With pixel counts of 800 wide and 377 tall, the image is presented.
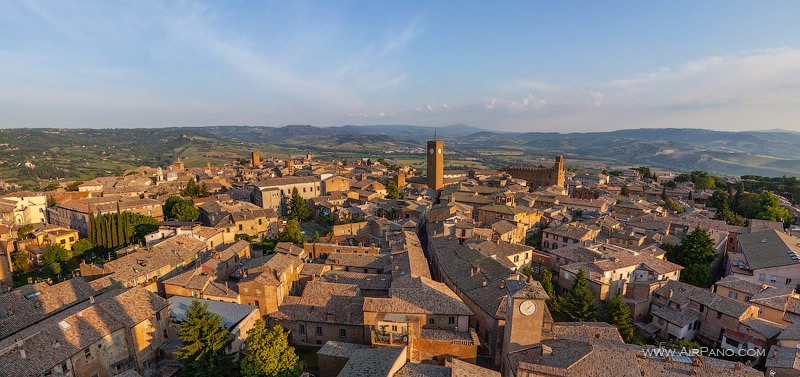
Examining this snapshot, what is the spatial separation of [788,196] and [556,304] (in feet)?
312

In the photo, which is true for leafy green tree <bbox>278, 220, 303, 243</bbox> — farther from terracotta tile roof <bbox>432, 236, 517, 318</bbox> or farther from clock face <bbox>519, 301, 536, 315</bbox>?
clock face <bbox>519, 301, 536, 315</bbox>

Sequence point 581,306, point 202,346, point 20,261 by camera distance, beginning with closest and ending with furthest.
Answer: point 202,346, point 581,306, point 20,261

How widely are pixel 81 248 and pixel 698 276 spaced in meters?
71.3

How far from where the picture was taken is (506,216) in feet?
186

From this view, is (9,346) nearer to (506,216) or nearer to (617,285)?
(617,285)

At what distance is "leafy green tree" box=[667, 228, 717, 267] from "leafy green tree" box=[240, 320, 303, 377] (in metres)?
46.4

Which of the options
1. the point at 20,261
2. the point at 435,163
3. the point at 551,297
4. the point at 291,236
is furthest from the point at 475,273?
Answer: the point at 20,261

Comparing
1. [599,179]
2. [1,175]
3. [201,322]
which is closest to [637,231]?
[201,322]

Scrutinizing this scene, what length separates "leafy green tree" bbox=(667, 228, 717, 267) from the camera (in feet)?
148

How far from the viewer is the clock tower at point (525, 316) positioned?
898 inches

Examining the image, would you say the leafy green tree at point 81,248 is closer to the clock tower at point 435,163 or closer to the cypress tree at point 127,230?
the cypress tree at point 127,230

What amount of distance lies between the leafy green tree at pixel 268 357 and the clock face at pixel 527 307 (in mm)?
14207

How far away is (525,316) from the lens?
76.0 ft

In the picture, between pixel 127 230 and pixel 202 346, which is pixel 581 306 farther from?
pixel 127 230
